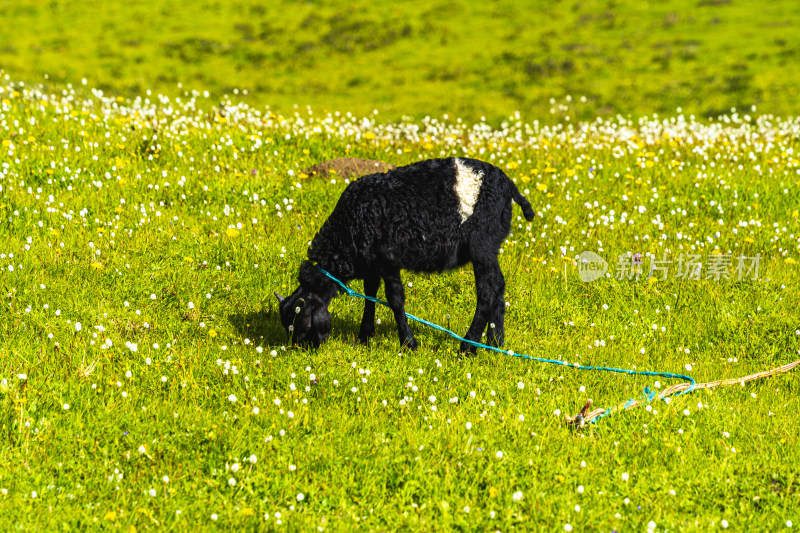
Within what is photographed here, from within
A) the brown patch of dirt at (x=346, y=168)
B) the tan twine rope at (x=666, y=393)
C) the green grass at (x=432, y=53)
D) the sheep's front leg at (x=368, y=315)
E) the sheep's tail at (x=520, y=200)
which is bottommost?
the tan twine rope at (x=666, y=393)

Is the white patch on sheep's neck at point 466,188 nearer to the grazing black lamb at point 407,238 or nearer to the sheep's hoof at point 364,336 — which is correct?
the grazing black lamb at point 407,238

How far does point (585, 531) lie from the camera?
196 inches

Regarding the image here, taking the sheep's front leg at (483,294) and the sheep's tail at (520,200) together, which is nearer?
the sheep's front leg at (483,294)

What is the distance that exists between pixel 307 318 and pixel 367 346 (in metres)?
0.79

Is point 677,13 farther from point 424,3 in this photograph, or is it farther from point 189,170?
point 189,170

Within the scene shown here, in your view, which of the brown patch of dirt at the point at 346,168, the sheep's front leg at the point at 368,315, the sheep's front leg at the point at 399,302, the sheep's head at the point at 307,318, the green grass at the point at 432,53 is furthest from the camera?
the green grass at the point at 432,53

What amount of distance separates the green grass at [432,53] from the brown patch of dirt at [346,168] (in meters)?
11.0

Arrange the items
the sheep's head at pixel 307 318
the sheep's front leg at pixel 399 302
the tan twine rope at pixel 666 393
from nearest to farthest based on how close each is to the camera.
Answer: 1. the tan twine rope at pixel 666 393
2. the sheep's head at pixel 307 318
3. the sheep's front leg at pixel 399 302

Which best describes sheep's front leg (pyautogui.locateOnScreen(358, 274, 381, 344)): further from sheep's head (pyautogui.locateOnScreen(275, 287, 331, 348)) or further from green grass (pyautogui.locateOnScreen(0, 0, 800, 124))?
green grass (pyautogui.locateOnScreen(0, 0, 800, 124))

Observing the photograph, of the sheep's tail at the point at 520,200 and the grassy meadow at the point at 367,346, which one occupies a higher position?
the sheep's tail at the point at 520,200

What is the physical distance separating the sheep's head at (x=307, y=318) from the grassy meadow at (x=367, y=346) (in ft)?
0.59

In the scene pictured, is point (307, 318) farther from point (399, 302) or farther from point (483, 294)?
point (483, 294)

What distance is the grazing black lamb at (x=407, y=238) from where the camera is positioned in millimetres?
7262

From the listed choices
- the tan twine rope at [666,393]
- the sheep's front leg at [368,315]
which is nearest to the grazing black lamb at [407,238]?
the sheep's front leg at [368,315]
